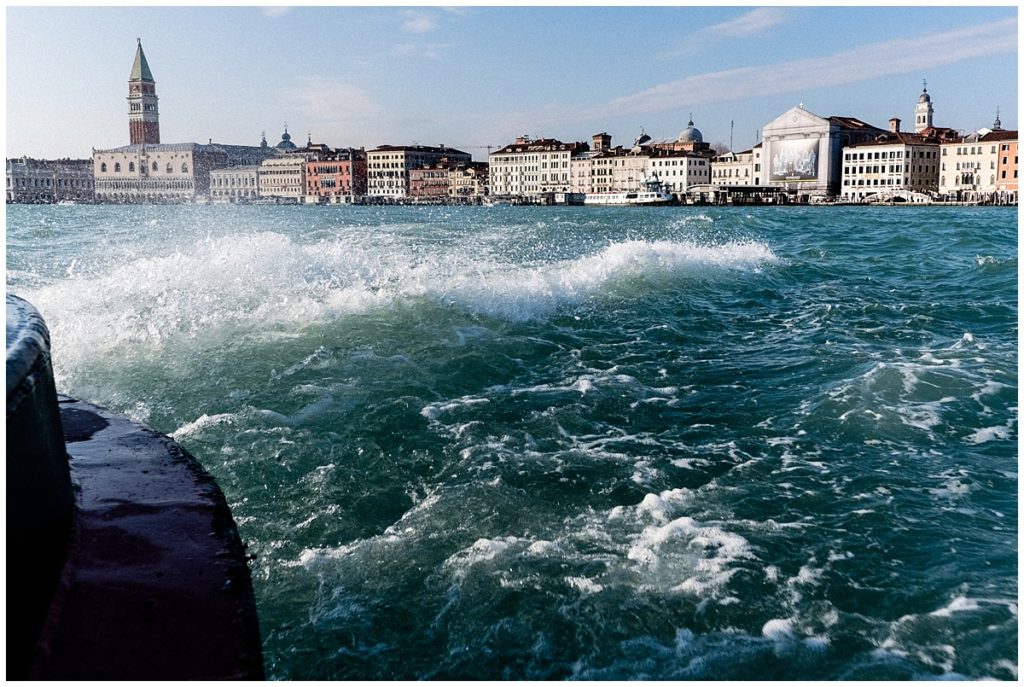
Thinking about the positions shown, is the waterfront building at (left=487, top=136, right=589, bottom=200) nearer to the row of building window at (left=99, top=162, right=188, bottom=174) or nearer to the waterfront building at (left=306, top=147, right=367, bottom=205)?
the waterfront building at (left=306, top=147, right=367, bottom=205)

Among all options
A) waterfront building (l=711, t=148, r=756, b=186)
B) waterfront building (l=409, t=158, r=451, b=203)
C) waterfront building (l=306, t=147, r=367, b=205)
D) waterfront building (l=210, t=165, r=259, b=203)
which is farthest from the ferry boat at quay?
waterfront building (l=210, t=165, r=259, b=203)

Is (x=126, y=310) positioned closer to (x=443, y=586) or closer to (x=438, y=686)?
(x=443, y=586)

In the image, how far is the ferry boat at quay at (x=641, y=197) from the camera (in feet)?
272

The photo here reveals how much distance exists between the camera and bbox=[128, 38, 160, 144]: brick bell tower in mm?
117812

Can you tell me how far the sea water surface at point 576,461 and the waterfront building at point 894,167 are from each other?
68.0m

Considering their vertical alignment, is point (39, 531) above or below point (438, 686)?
above

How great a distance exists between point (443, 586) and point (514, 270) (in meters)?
10.2

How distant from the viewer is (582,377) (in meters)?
7.84

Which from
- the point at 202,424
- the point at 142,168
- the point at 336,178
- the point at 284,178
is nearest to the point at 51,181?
the point at 142,168

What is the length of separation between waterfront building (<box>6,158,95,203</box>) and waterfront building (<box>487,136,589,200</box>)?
57.4 m

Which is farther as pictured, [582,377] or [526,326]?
[526,326]

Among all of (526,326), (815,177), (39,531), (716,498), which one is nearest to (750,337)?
(526,326)

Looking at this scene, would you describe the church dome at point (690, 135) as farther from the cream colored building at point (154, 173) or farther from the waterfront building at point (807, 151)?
the cream colored building at point (154, 173)

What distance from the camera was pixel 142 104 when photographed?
118 meters
